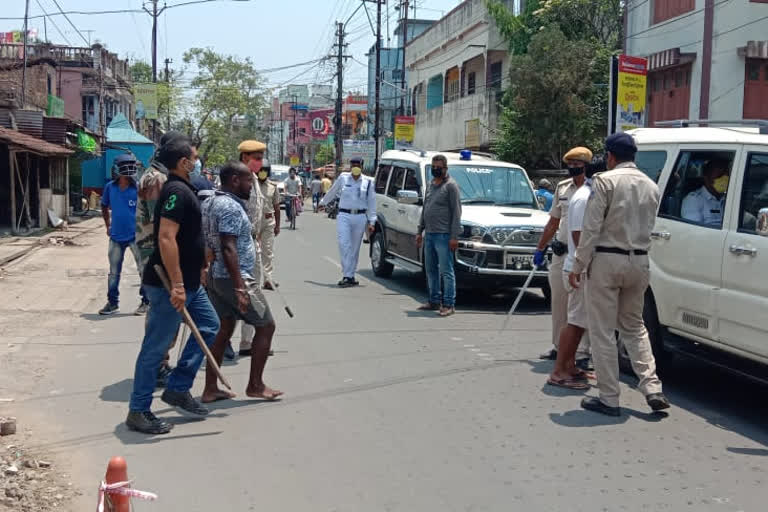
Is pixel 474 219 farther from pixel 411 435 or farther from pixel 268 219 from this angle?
pixel 411 435

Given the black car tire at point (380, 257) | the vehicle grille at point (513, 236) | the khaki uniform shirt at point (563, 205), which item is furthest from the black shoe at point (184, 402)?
the black car tire at point (380, 257)

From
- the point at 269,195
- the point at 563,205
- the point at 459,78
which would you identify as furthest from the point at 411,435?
the point at 459,78

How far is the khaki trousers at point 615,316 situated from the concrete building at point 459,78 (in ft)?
90.2

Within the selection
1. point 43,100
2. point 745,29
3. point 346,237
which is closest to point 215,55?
point 43,100

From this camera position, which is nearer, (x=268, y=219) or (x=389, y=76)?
(x=268, y=219)

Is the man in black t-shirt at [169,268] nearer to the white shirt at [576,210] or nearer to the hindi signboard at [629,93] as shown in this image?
the white shirt at [576,210]

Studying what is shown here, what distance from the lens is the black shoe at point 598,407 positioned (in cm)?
620

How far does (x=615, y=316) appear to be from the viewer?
20.3 feet

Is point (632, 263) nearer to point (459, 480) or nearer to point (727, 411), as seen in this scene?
point (727, 411)

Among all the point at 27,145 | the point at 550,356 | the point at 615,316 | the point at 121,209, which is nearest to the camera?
the point at 615,316

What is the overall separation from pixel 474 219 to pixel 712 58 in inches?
498

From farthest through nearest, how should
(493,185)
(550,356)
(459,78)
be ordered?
(459,78) < (493,185) < (550,356)

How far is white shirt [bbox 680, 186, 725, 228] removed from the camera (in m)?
6.49

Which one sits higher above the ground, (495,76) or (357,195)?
(495,76)
